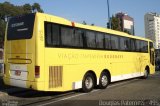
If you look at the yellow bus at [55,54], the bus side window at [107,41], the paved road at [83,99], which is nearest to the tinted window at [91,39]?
the yellow bus at [55,54]

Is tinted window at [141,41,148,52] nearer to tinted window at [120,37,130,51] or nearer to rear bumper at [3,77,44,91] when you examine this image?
tinted window at [120,37,130,51]

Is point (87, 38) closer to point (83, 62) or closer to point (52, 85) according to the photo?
point (83, 62)

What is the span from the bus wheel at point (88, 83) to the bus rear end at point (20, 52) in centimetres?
312

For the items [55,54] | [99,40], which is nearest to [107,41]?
[99,40]

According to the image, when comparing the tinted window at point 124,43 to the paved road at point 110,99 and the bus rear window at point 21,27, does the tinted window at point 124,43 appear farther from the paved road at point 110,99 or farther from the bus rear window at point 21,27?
the bus rear window at point 21,27

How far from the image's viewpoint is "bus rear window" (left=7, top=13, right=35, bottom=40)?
11641 millimetres

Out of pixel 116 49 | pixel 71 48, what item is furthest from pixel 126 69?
pixel 71 48

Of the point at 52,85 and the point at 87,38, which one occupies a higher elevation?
the point at 87,38

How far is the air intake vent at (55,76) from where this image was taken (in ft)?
38.2

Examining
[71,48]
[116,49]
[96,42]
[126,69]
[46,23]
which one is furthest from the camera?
[126,69]

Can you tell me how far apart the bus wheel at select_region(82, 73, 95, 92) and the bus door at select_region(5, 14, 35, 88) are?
124 inches

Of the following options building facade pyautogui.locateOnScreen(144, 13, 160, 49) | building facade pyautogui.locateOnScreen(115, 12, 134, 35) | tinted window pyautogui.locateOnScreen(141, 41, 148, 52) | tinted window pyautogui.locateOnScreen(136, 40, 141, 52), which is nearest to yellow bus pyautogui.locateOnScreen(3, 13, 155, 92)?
tinted window pyautogui.locateOnScreen(136, 40, 141, 52)

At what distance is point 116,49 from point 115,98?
534 cm

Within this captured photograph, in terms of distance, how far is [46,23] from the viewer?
11.7 meters
